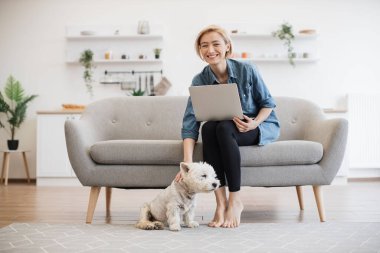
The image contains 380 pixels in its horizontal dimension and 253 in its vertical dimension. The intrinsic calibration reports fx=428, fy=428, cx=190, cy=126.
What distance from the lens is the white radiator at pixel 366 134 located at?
15.4ft

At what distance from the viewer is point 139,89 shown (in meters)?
4.67

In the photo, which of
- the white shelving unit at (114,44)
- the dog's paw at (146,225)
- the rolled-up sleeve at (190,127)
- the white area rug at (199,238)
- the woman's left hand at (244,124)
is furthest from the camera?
the white shelving unit at (114,44)

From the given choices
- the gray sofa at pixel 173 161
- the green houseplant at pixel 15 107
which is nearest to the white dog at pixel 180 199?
the gray sofa at pixel 173 161

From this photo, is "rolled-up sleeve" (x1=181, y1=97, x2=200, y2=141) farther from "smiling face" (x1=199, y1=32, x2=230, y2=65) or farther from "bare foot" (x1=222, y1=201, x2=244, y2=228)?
"bare foot" (x1=222, y1=201, x2=244, y2=228)

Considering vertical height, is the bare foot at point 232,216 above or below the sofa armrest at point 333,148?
below

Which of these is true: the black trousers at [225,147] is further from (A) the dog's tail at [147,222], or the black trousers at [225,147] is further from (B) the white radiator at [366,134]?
(B) the white radiator at [366,134]

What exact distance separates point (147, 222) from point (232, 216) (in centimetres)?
44

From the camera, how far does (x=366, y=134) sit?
15.4 feet

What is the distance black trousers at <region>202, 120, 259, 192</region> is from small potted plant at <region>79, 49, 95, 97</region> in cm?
298

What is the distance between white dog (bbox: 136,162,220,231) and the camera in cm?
199

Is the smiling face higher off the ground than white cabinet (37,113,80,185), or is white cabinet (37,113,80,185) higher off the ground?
the smiling face

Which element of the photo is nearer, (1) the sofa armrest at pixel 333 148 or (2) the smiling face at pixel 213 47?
(2) the smiling face at pixel 213 47

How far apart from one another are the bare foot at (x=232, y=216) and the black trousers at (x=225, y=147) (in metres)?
0.09

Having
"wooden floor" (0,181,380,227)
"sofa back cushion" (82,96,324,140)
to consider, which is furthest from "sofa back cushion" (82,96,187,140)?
"wooden floor" (0,181,380,227)
